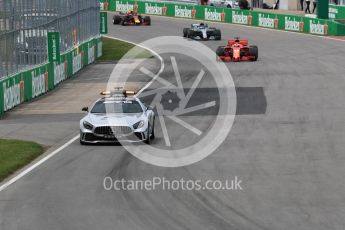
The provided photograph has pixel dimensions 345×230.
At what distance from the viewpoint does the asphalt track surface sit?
Answer: 54.1 ft

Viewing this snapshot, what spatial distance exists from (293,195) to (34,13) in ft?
80.0

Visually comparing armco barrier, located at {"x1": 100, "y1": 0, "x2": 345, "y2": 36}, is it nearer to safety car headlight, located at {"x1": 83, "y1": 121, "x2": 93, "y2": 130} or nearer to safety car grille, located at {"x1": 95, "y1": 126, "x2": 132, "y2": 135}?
safety car grille, located at {"x1": 95, "y1": 126, "x2": 132, "y2": 135}

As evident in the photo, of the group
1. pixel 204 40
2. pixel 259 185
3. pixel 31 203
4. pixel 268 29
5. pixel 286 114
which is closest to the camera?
pixel 31 203

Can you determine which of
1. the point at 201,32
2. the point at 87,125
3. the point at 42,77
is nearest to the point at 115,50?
the point at 201,32

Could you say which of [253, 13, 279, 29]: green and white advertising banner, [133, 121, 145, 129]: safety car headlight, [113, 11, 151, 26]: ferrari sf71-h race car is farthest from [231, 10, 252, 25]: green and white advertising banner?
[133, 121, 145, 129]: safety car headlight

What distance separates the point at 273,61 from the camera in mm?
52250

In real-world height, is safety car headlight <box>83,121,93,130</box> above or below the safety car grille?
above

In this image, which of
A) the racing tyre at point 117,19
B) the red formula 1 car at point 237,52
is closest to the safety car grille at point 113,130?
the red formula 1 car at point 237,52

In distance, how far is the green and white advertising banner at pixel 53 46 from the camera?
42.6 m

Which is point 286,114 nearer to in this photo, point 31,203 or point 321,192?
point 321,192

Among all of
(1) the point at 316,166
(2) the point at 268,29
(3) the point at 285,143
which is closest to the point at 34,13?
(3) the point at 285,143

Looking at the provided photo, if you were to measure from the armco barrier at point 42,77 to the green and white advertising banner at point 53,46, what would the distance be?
371 mm

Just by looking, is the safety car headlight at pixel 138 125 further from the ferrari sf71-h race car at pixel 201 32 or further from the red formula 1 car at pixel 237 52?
the ferrari sf71-h race car at pixel 201 32

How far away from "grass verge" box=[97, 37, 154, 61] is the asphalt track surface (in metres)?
19.0
